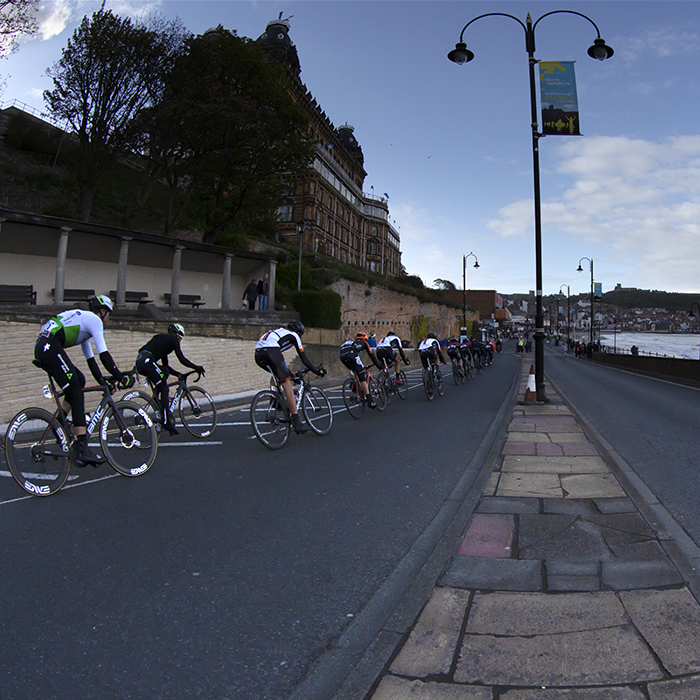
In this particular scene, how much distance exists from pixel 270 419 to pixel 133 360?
5697 millimetres

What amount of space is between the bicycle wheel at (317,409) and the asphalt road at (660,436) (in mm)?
4473

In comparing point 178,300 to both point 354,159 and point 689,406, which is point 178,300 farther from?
point 354,159

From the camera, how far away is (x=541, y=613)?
2.97 metres

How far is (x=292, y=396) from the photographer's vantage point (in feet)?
25.5

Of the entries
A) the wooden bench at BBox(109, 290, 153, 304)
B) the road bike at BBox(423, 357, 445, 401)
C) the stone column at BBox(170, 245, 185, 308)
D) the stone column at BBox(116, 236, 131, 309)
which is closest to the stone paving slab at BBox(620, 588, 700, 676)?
the road bike at BBox(423, 357, 445, 401)

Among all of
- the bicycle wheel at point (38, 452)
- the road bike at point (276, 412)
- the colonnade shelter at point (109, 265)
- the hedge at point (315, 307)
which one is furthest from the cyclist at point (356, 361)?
the hedge at point (315, 307)

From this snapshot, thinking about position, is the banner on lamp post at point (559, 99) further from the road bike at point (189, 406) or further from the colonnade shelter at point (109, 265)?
the colonnade shelter at point (109, 265)

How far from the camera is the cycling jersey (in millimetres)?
5438

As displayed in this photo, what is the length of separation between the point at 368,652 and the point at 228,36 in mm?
28274

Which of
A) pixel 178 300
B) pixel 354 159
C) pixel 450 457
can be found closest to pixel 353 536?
pixel 450 457

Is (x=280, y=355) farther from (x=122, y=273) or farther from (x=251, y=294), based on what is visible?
(x=251, y=294)

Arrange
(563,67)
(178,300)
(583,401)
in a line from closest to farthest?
(563,67) → (583,401) → (178,300)

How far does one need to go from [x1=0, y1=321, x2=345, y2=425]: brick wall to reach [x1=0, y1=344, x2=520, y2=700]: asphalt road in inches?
72.5

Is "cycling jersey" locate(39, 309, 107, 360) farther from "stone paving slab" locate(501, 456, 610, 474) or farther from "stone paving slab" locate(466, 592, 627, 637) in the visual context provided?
"stone paving slab" locate(501, 456, 610, 474)
